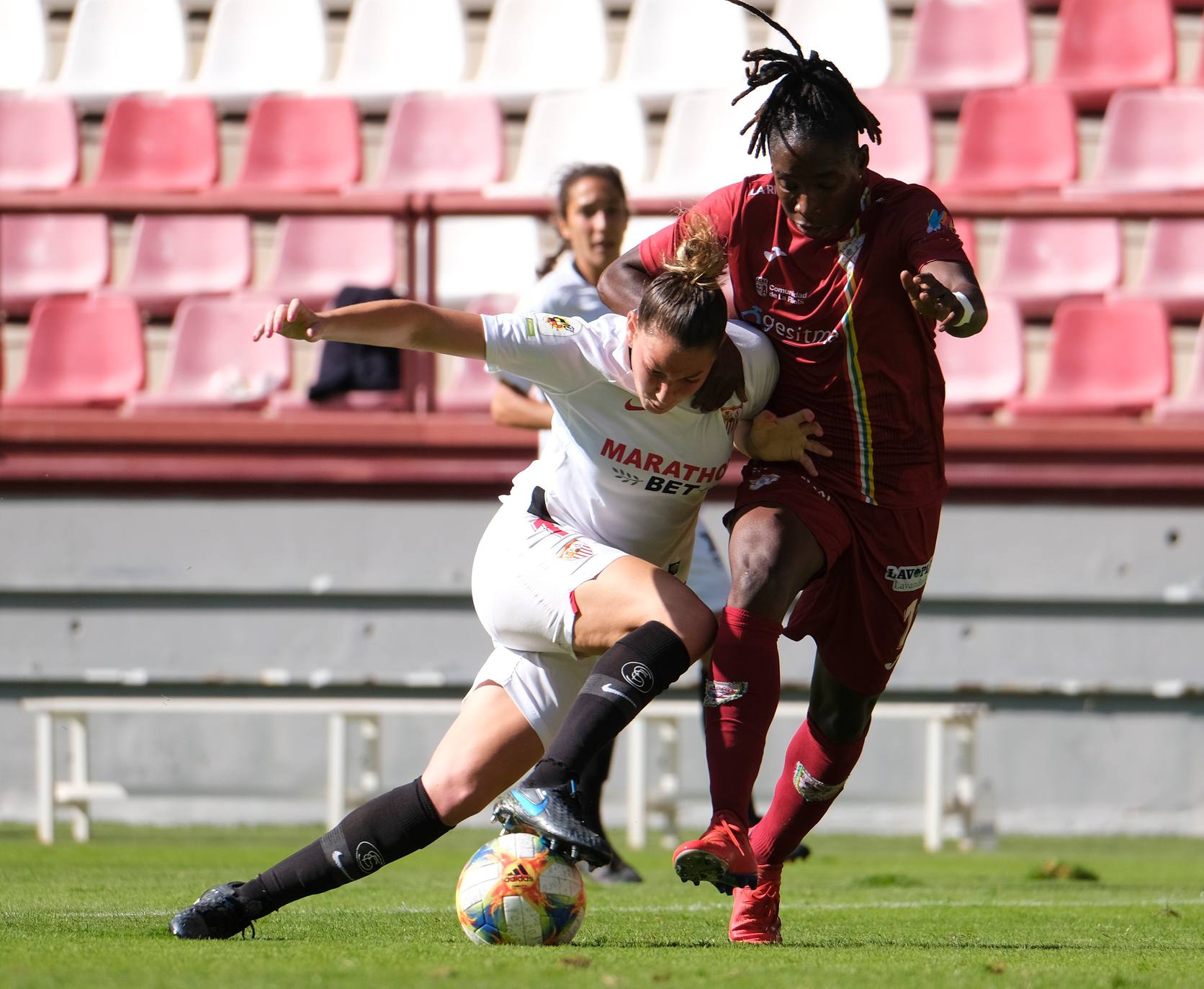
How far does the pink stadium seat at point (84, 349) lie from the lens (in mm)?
8953

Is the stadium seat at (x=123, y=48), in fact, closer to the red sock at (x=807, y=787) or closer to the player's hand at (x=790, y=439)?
the player's hand at (x=790, y=439)

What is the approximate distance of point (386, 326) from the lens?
11.5ft

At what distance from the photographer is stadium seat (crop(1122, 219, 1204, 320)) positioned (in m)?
8.96

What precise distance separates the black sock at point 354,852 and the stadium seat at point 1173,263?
6415 millimetres

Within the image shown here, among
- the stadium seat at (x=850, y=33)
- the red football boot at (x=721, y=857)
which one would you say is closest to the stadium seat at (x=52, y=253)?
the stadium seat at (x=850, y=33)

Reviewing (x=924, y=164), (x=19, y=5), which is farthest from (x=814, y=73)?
(x=19, y=5)

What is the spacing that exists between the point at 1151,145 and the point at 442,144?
160 inches

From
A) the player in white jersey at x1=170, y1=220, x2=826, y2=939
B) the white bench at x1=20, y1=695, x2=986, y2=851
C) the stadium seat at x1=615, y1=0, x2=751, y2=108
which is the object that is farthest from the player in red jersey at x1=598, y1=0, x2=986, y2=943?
the stadium seat at x1=615, y1=0, x2=751, y2=108

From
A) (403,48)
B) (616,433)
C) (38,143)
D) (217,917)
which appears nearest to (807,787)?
(616,433)

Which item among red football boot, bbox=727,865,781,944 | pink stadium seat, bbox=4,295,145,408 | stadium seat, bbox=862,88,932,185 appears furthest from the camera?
stadium seat, bbox=862,88,932,185

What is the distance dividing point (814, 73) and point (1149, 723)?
15.0 ft

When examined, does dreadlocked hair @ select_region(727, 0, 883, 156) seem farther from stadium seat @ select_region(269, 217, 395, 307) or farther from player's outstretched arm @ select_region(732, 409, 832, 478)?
stadium seat @ select_region(269, 217, 395, 307)

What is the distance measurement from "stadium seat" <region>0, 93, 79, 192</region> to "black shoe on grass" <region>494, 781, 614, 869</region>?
788 cm

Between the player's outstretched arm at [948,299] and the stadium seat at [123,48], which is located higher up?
the stadium seat at [123,48]
